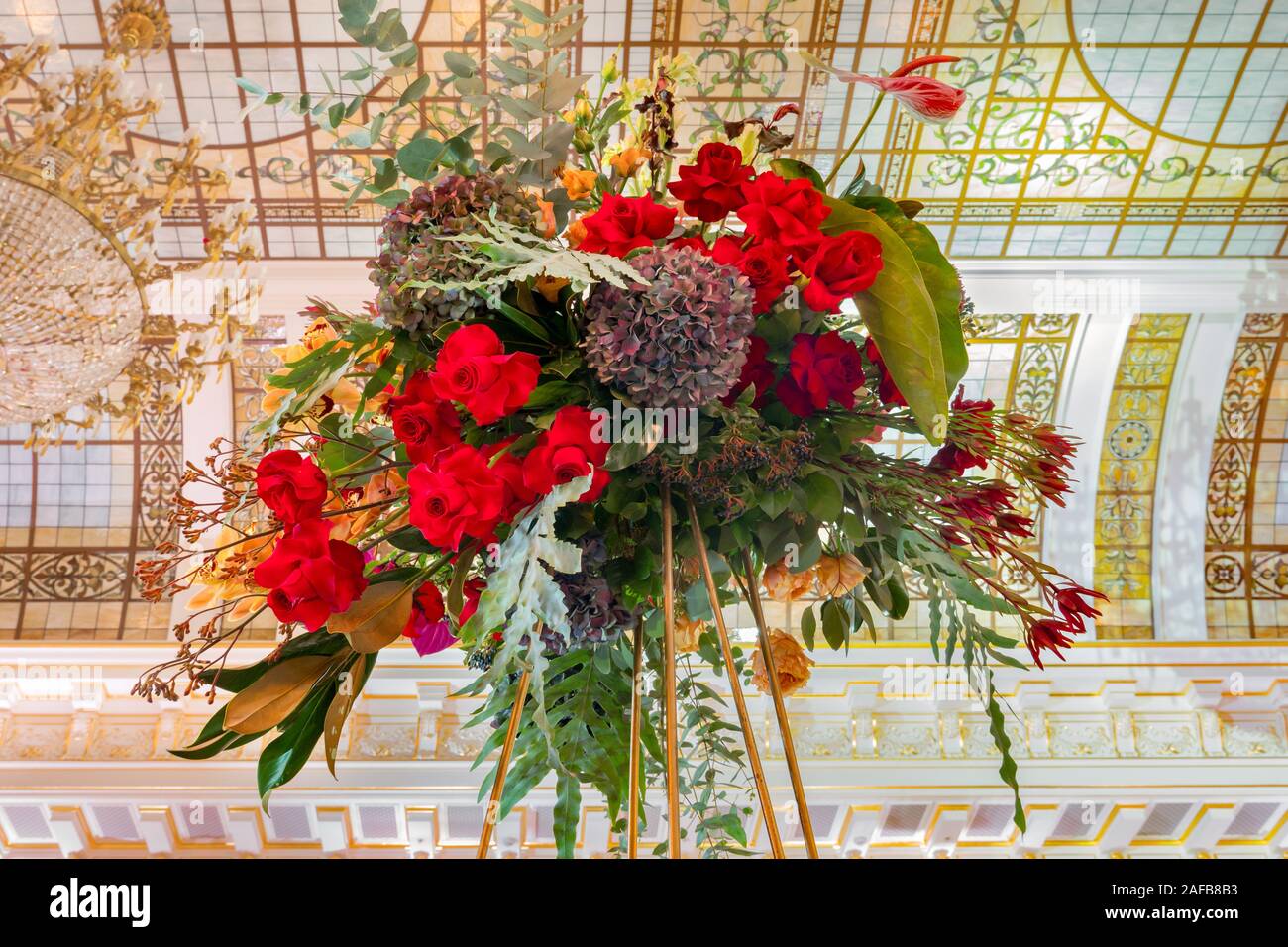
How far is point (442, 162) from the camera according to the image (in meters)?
1.08

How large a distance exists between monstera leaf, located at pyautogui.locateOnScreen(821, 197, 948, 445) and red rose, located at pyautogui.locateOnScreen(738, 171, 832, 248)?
0.21 ft

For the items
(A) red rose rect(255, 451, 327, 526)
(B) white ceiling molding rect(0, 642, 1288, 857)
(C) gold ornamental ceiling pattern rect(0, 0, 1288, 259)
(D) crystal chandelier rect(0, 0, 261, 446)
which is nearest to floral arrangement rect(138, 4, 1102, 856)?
(A) red rose rect(255, 451, 327, 526)

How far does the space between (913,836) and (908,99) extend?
588 centimetres

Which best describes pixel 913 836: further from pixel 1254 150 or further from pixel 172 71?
pixel 172 71

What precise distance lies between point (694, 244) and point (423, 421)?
13.6 inches

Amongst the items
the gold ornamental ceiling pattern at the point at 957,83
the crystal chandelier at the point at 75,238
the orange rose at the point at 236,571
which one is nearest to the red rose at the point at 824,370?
the orange rose at the point at 236,571

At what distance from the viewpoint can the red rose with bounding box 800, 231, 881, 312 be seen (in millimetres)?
964

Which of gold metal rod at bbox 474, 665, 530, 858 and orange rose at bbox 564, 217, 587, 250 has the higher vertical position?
orange rose at bbox 564, 217, 587, 250

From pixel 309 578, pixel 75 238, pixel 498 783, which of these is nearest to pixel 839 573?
pixel 498 783

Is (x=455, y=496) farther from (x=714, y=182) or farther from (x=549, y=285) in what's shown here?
(x=714, y=182)

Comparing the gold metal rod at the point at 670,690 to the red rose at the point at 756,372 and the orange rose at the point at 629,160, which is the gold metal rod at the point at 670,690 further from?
the orange rose at the point at 629,160

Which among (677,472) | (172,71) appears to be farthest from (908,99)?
(172,71)

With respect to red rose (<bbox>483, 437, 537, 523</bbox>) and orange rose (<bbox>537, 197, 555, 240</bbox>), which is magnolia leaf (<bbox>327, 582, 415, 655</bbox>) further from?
orange rose (<bbox>537, 197, 555, 240</bbox>)

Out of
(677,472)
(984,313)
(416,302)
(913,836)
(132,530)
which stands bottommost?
(913,836)
